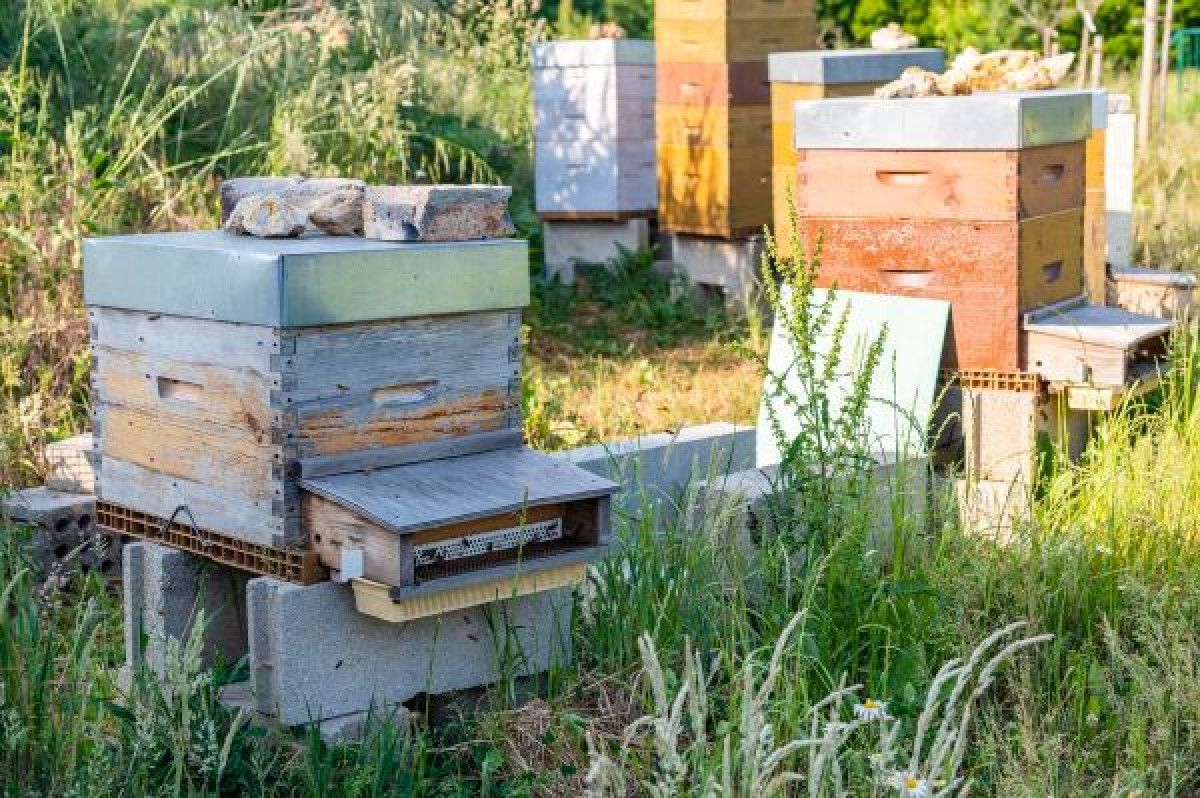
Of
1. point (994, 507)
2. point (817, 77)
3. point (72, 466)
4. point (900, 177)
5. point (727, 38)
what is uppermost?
point (727, 38)

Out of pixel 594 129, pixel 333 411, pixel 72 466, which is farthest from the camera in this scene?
pixel 594 129

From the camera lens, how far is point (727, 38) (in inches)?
310

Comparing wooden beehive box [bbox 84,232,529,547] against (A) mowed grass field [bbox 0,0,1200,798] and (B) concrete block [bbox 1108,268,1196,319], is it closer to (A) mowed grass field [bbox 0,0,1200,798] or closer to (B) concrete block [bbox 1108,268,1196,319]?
(A) mowed grass field [bbox 0,0,1200,798]

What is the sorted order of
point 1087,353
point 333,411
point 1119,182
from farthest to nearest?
point 1119,182, point 1087,353, point 333,411

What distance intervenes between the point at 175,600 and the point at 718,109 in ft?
16.6

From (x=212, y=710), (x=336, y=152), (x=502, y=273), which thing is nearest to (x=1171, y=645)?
(x=502, y=273)

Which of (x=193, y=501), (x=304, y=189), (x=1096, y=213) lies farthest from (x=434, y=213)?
(x=1096, y=213)

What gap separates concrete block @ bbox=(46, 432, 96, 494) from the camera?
448cm

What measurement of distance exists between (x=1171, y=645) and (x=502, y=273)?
150 cm

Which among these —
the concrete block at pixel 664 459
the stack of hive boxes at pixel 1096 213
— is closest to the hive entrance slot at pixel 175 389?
the concrete block at pixel 664 459

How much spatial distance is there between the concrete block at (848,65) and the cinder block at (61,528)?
139 inches

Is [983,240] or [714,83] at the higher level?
[714,83]

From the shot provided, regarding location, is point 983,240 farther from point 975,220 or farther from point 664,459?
point 664,459

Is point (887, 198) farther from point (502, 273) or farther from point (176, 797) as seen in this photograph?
point (176, 797)
